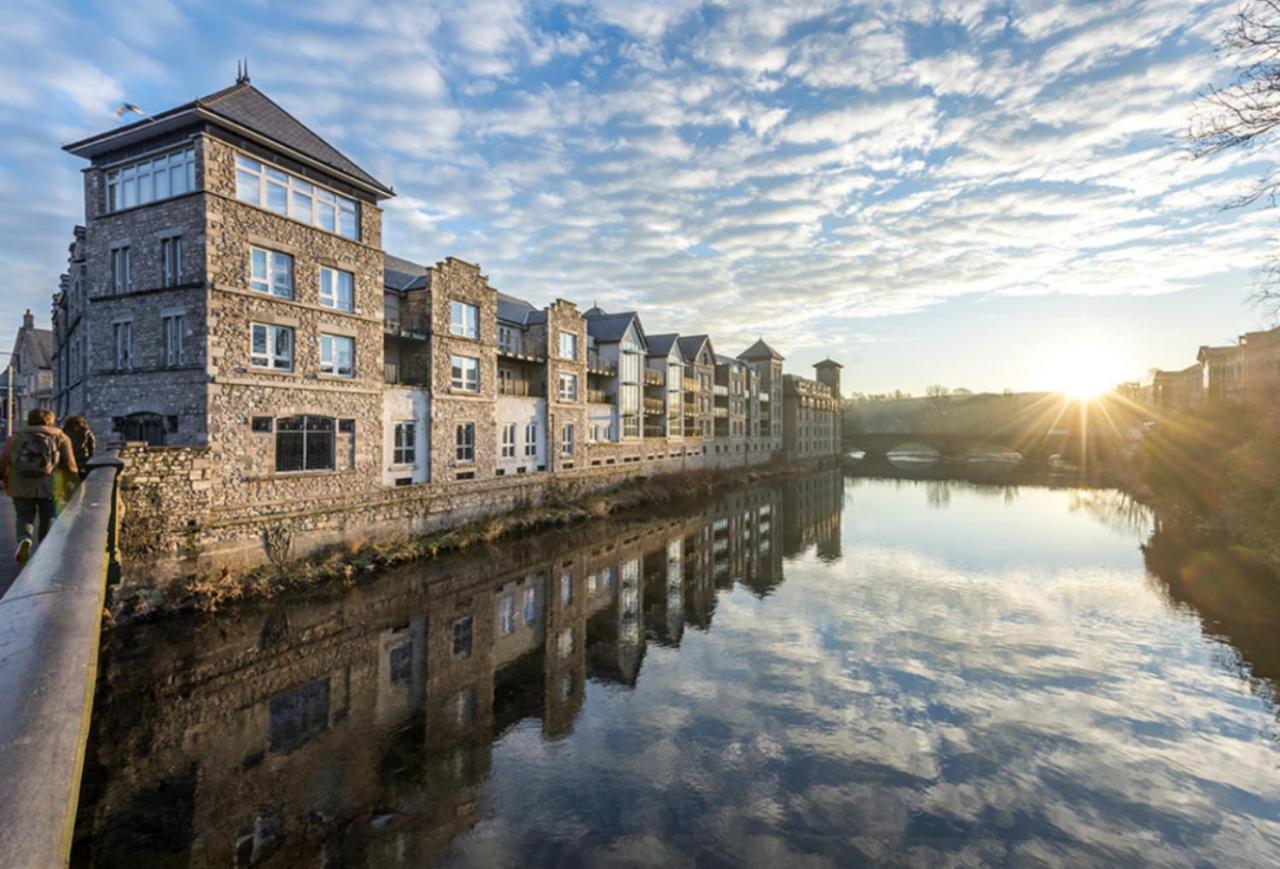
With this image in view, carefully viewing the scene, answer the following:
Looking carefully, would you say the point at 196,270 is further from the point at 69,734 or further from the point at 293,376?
the point at 69,734

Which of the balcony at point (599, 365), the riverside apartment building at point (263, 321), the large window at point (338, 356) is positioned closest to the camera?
the riverside apartment building at point (263, 321)

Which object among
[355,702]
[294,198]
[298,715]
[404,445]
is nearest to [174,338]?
[294,198]

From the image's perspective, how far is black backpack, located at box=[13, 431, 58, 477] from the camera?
8.11m

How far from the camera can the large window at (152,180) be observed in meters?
18.3

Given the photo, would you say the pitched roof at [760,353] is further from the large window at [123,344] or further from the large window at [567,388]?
the large window at [123,344]

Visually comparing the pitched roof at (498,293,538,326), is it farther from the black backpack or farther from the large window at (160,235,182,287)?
the black backpack

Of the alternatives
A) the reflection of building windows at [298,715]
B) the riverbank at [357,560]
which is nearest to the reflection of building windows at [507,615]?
the reflection of building windows at [298,715]

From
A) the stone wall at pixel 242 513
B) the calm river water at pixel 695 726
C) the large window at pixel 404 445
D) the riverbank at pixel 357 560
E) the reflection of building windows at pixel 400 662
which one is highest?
the large window at pixel 404 445

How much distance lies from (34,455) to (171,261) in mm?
13196

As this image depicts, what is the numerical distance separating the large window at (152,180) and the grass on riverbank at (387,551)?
1165 cm

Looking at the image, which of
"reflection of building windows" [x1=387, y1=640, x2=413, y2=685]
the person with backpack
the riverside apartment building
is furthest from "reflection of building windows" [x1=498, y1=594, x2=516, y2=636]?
the person with backpack

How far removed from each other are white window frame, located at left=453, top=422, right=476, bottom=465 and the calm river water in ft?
23.6

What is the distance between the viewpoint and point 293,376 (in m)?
20.1

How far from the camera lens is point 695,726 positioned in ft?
36.8
